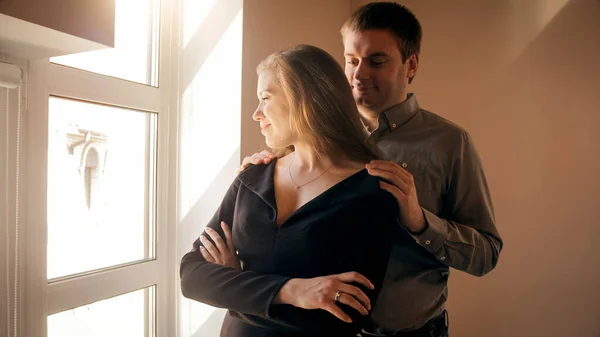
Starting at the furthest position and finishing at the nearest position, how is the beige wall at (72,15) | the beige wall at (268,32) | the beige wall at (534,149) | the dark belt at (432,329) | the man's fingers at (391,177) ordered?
1. the beige wall at (534,149)
2. the beige wall at (268,32)
3. the dark belt at (432,329)
4. the man's fingers at (391,177)
5. the beige wall at (72,15)

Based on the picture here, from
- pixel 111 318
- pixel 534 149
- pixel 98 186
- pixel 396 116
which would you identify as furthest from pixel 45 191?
pixel 534 149

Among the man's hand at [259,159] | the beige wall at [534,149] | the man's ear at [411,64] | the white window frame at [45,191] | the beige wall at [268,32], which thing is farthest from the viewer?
the beige wall at [534,149]

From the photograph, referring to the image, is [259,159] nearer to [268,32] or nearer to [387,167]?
[387,167]

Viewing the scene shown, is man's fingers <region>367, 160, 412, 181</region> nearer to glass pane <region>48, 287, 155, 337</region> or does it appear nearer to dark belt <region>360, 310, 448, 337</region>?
dark belt <region>360, 310, 448, 337</region>

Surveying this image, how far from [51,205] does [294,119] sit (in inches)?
31.3

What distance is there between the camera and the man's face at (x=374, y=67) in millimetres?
1314

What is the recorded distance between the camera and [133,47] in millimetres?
1567

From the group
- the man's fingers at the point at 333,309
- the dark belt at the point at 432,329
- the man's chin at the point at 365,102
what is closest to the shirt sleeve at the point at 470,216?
the dark belt at the point at 432,329

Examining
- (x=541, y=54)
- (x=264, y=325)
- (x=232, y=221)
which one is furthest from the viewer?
(x=541, y=54)

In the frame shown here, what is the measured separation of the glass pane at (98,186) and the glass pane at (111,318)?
12 centimetres

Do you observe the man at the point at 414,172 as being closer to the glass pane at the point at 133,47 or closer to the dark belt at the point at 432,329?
the dark belt at the point at 432,329

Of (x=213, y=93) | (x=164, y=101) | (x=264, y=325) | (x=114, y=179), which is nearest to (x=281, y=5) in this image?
(x=213, y=93)

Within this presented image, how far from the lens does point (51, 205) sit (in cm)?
129

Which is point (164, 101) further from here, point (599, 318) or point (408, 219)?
point (599, 318)
